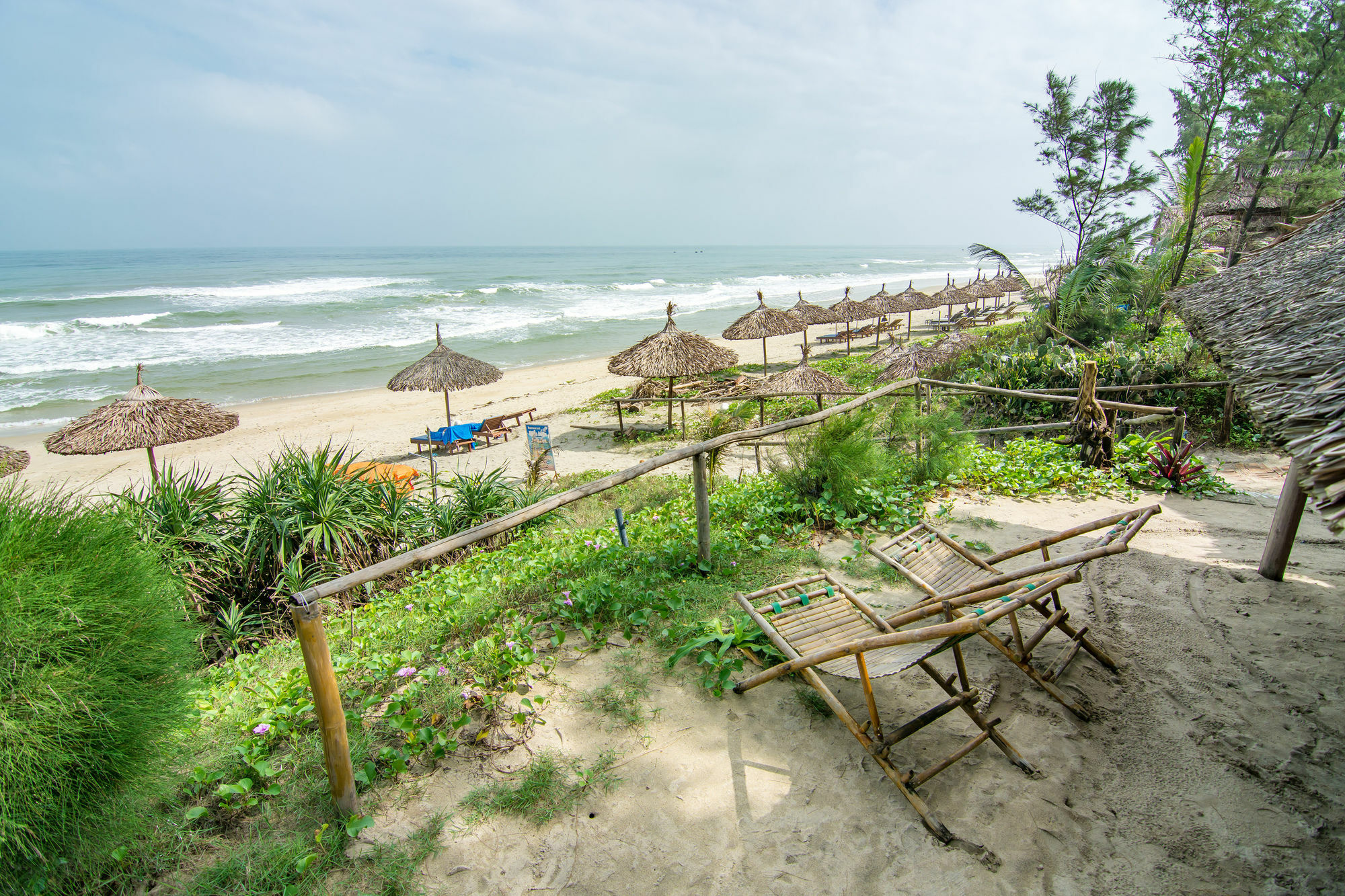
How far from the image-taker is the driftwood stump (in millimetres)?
5781

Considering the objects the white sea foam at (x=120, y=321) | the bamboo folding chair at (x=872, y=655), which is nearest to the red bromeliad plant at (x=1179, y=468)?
the bamboo folding chair at (x=872, y=655)

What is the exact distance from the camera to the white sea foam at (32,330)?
80.9 ft

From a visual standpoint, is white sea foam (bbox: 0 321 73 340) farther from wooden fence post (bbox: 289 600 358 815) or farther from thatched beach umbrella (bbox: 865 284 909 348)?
wooden fence post (bbox: 289 600 358 815)

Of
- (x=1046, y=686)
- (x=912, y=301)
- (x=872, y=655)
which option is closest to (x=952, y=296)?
(x=912, y=301)

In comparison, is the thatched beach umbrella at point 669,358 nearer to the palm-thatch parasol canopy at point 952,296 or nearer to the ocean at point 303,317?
the ocean at point 303,317

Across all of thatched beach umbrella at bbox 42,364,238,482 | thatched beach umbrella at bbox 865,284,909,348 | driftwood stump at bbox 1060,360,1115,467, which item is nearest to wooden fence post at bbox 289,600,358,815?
driftwood stump at bbox 1060,360,1115,467

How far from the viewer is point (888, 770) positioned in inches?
95.3

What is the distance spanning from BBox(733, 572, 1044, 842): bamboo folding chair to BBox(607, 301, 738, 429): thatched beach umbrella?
9.48 m

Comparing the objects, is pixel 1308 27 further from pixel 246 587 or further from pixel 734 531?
pixel 246 587

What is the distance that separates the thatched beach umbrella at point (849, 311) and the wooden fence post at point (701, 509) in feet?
60.5

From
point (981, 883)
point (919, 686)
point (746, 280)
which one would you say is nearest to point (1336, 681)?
point (919, 686)

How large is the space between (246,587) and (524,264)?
71040 millimetres

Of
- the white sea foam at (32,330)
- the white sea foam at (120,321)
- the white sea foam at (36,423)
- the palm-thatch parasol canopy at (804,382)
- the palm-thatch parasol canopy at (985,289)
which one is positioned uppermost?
the palm-thatch parasol canopy at (985,289)

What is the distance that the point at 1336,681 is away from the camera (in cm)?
301
